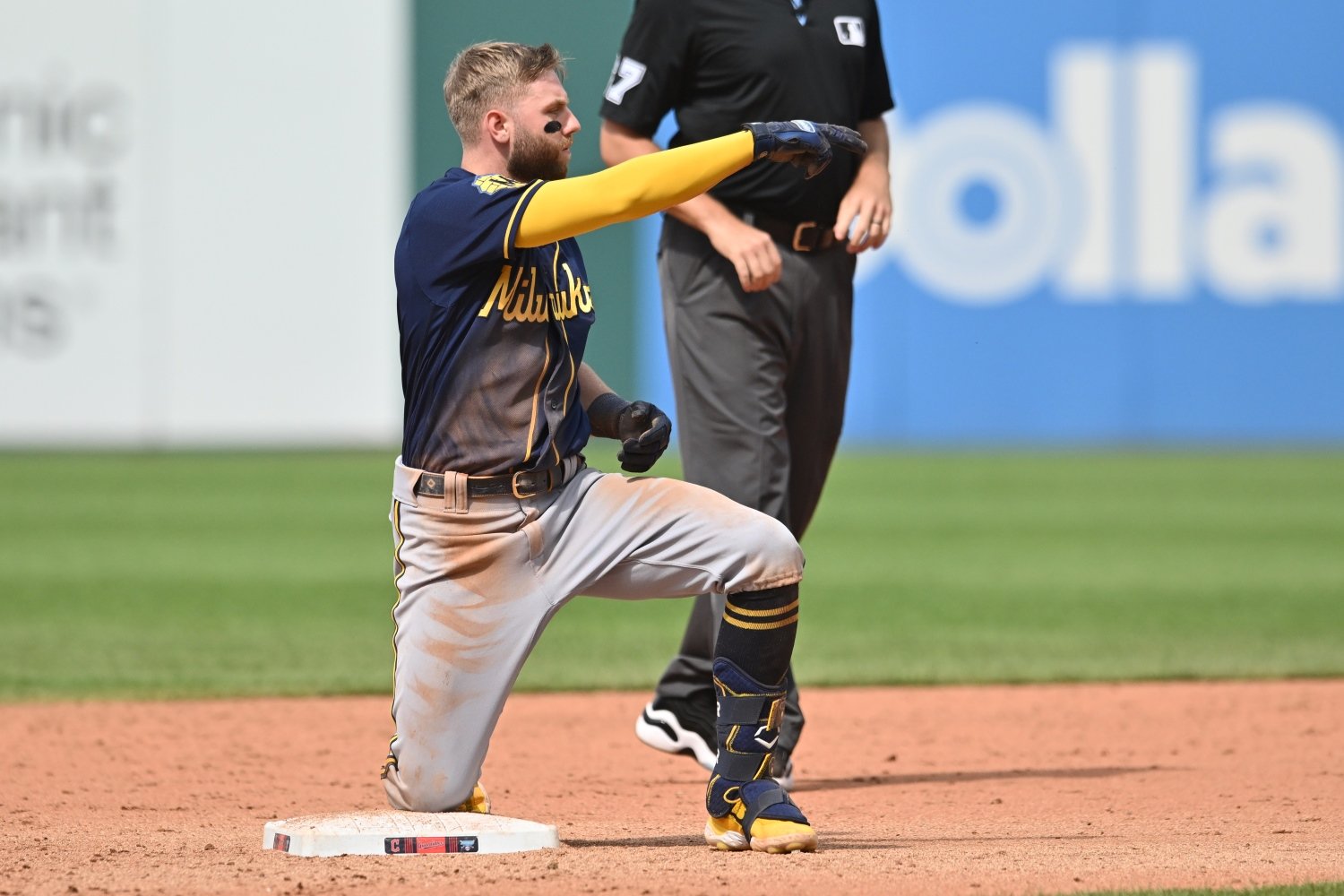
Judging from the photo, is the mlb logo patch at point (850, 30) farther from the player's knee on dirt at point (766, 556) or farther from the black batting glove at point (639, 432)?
the player's knee on dirt at point (766, 556)

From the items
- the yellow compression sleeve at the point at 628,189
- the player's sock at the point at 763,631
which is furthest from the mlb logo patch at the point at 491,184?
the player's sock at the point at 763,631

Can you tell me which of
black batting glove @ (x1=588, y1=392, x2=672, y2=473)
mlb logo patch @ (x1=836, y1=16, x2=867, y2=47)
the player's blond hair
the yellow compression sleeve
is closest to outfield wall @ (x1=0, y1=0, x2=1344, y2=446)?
mlb logo patch @ (x1=836, y1=16, x2=867, y2=47)

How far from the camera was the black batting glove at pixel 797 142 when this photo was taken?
3787mm

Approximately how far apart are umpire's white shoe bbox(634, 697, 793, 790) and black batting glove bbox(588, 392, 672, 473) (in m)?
1.19

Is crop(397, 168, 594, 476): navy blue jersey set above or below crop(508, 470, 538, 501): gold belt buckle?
above

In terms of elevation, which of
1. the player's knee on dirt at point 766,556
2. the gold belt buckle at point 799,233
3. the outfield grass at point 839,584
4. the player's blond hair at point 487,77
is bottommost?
the outfield grass at point 839,584

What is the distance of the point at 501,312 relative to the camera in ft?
13.0

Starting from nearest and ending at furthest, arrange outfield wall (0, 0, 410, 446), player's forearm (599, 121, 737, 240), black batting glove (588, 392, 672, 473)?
black batting glove (588, 392, 672, 473)
player's forearm (599, 121, 737, 240)
outfield wall (0, 0, 410, 446)

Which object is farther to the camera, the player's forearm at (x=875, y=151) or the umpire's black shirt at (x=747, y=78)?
the player's forearm at (x=875, y=151)

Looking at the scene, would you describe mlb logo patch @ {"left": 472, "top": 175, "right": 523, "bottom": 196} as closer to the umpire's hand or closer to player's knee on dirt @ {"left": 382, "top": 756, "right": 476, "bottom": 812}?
the umpire's hand

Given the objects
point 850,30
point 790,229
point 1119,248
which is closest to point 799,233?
point 790,229

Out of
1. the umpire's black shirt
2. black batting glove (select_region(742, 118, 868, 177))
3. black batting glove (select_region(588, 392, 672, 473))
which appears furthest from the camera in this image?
the umpire's black shirt

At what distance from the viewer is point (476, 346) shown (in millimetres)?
3932

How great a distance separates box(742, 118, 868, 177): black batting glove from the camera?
149 inches
